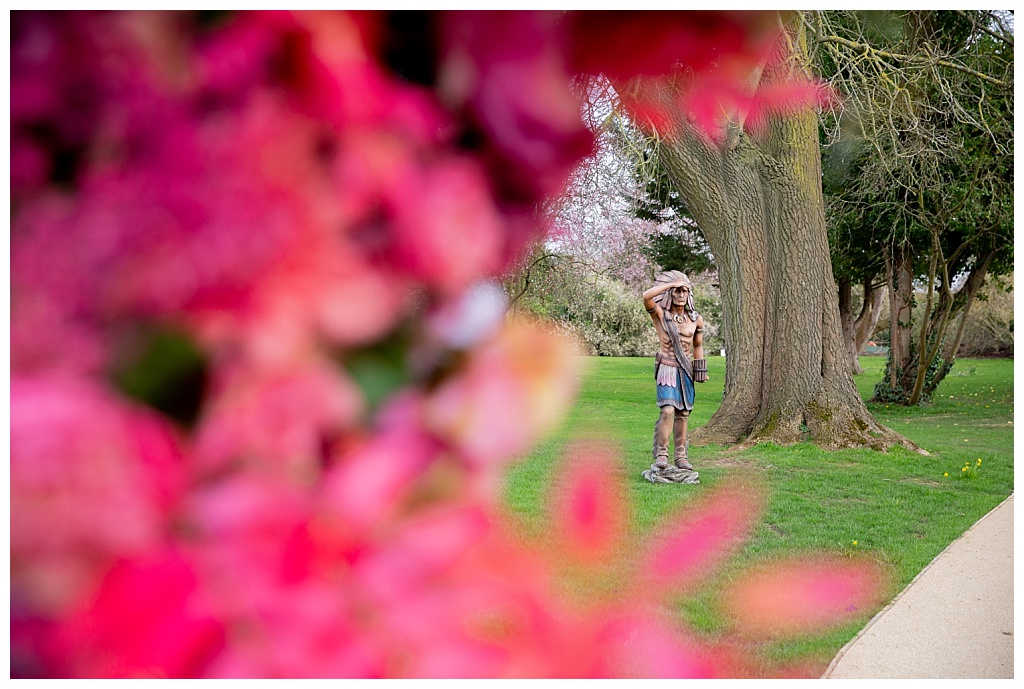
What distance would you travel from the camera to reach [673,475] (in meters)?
3.22

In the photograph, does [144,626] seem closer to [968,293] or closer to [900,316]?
[968,293]

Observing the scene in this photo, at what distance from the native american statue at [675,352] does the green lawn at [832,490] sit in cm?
26

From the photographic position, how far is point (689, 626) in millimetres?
1671

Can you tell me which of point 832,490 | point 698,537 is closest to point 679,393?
point 832,490

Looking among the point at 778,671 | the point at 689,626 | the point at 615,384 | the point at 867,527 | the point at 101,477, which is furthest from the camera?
the point at 615,384

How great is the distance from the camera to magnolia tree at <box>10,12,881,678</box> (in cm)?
31

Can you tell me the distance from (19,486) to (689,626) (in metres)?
1.57

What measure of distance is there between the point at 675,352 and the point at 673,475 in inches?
22.5

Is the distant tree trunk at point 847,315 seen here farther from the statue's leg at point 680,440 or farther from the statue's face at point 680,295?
the statue's face at point 680,295

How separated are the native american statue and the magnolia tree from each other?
250 cm

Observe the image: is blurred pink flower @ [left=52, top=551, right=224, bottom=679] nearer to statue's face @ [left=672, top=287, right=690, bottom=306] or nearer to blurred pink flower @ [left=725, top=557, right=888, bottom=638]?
blurred pink flower @ [left=725, top=557, right=888, bottom=638]

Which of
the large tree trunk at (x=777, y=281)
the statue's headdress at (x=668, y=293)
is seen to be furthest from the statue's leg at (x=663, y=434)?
the large tree trunk at (x=777, y=281)
